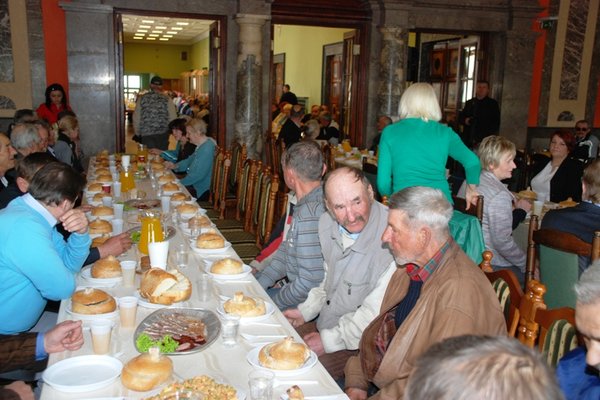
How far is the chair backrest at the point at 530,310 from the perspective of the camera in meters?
1.75

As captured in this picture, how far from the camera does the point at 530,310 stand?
1759mm

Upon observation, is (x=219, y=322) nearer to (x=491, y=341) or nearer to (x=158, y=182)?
(x=491, y=341)

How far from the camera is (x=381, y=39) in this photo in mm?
8961

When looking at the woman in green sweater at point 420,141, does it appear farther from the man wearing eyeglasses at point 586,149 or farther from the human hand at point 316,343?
the man wearing eyeglasses at point 586,149

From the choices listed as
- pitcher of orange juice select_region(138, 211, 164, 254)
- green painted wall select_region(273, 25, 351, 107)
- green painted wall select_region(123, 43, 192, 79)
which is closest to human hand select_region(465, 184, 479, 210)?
pitcher of orange juice select_region(138, 211, 164, 254)

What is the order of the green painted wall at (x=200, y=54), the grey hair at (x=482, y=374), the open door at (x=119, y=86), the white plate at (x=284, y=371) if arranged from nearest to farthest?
the grey hair at (x=482, y=374), the white plate at (x=284, y=371), the open door at (x=119, y=86), the green painted wall at (x=200, y=54)

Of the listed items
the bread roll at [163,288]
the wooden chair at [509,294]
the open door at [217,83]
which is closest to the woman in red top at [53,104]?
the open door at [217,83]

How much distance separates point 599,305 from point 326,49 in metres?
12.4

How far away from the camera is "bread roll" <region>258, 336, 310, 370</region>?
171cm

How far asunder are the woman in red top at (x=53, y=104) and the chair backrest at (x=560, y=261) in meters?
6.41

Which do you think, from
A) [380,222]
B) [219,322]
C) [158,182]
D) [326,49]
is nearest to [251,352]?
[219,322]

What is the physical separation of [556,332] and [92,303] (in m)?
1.54

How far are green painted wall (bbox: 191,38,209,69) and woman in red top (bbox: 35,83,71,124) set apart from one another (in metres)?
13.7

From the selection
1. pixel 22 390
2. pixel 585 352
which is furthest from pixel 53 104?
pixel 585 352
